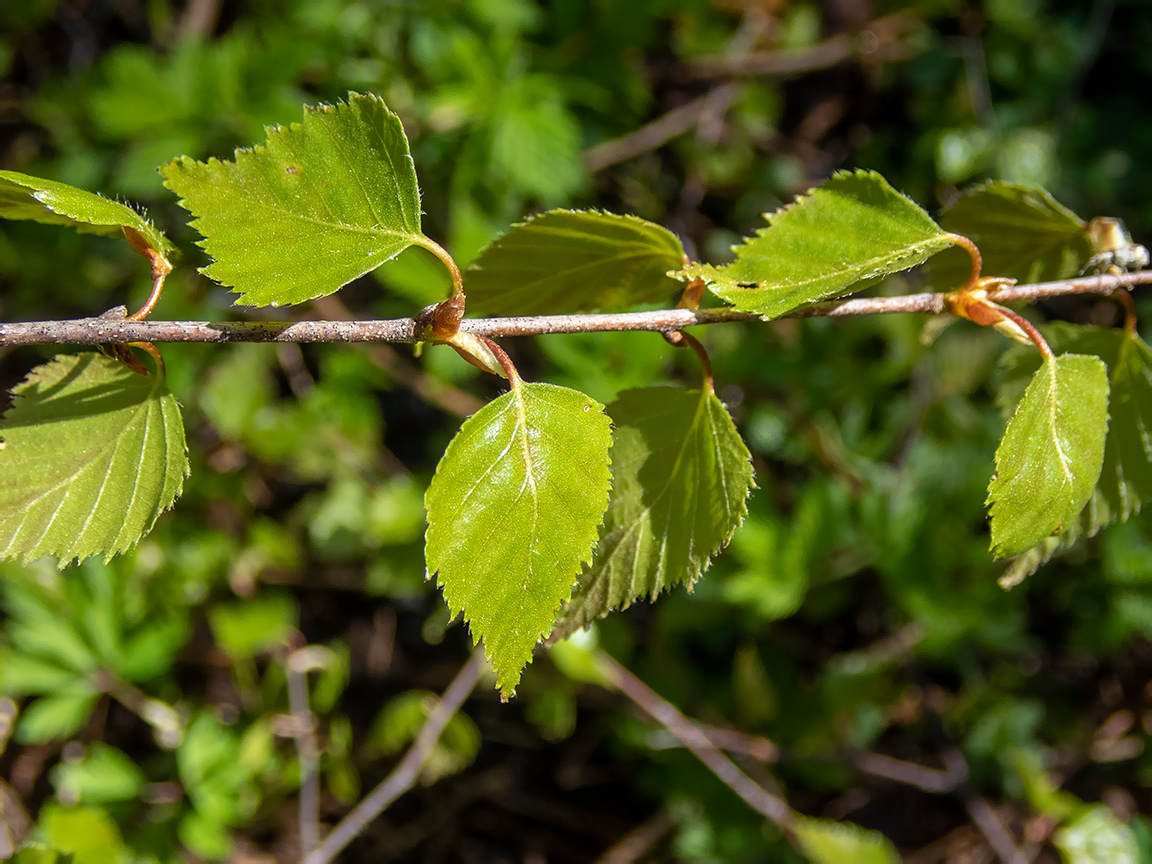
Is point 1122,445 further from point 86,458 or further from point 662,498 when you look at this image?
point 86,458

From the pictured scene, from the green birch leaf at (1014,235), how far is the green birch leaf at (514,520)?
46cm

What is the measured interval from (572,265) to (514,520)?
0.28 metres

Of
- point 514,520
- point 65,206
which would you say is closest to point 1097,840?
point 514,520

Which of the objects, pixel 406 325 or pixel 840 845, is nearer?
pixel 406 325

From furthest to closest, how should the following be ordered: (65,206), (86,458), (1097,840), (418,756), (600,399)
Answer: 1. (418,756)
2. (1097,840)
3. (600,399)
4. (86,458)
5. (65,206)

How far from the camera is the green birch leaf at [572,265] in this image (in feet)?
2.44

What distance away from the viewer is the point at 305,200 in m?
0.68

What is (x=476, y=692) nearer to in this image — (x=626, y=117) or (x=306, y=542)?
(x=306, y=542)

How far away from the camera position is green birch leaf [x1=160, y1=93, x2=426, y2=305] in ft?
2.16

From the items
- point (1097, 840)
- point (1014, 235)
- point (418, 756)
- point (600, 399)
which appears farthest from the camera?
point (418, 756)

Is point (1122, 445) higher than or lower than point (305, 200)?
lower

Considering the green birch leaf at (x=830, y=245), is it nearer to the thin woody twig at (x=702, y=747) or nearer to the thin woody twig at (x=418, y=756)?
the thin woody twig at (x=702, y=747)

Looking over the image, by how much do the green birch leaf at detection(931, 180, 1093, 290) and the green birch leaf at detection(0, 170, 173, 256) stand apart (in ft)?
2.59

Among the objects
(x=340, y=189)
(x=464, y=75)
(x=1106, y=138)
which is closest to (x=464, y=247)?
(x=464, y=75)
